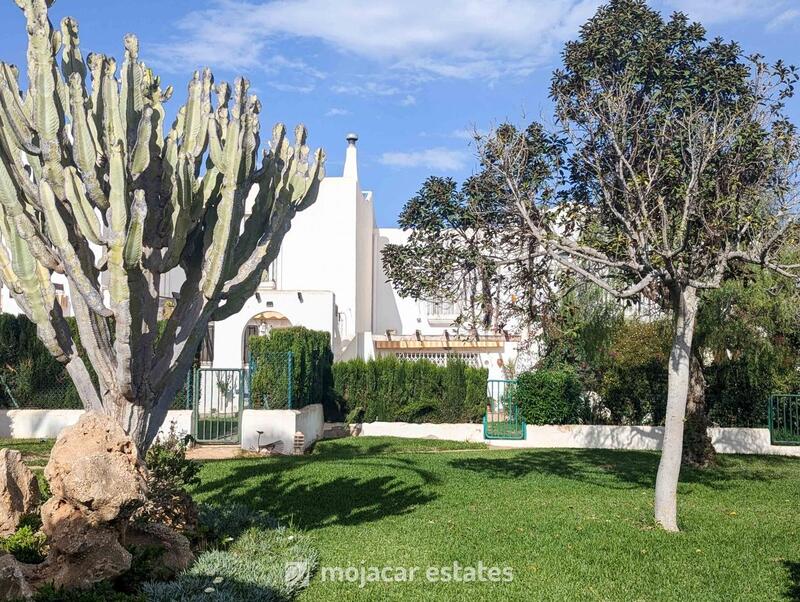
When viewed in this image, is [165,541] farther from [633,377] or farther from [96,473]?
[633,377]

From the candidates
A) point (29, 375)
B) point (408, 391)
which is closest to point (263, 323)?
point (408, 391)

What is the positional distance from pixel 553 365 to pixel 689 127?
616 inches

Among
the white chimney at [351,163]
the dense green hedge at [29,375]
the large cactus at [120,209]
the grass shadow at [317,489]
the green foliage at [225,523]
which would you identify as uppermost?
the white chimney at [351,163]

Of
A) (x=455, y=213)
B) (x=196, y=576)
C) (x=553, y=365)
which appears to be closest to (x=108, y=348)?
(x=196, y=576)

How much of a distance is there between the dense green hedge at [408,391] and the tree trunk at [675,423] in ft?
40.8

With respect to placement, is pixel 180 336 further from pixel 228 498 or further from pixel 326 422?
pixel 326 422

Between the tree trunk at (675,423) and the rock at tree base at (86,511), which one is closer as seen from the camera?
the rock at tree base at (86,511)

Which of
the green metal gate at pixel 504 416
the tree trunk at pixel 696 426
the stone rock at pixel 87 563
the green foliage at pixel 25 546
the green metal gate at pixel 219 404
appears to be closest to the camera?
the stone rock at pixel 87 563

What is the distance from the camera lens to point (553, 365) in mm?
25688

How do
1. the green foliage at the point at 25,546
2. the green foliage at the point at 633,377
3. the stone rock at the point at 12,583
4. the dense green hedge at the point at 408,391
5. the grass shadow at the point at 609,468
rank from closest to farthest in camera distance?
the stone rock at the point at 12,583 < the green foliage at the point at 25,546 < the grass shadow at the point at 609,468 < the green foliage at the point at 633,377 < the dense green hedge at the point at 408,391

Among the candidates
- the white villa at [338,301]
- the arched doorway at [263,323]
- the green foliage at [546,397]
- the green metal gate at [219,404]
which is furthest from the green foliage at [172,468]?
the arched doorway at [263,323]

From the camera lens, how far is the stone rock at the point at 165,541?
7090mm

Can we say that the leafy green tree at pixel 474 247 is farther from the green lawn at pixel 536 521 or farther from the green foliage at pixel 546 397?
the green foliage at pixel 546 397

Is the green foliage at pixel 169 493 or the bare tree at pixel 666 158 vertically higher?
the bare tree at pixel 666 158
